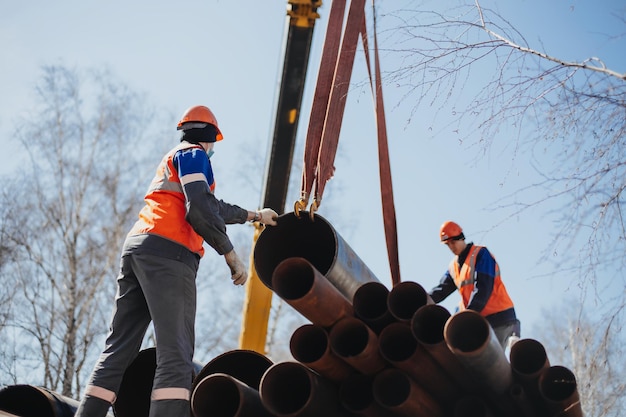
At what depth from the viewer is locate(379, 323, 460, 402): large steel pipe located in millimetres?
3053

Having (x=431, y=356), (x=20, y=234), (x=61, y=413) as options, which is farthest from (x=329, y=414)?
(x=20, y=234)

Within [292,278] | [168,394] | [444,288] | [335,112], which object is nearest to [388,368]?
[292,278]

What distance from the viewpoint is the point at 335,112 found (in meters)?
4.93

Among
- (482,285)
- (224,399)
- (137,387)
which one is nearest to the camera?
(224,399)

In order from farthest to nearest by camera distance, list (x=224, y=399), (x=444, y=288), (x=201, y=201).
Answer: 1. (x=444, y=288)
2. (x=201, y=201)
3. (x=224, y=399)

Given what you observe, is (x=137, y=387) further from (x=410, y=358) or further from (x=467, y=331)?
(x=467, y=331)

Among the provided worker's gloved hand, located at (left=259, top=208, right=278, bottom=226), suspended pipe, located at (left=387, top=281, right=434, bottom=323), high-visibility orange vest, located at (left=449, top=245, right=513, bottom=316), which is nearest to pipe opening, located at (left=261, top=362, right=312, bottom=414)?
suspended pipe, located at (left=387, top=281, right=434, bottom=323)

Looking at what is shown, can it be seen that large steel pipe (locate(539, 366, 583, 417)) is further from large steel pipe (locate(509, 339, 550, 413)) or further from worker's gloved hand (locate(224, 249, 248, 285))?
worker's gloved hand (locate(224, 249, 248, 285))

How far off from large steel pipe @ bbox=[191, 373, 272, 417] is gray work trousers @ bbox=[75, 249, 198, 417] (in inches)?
9.5

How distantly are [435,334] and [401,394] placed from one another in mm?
301

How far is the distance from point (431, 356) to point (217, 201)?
156 cm

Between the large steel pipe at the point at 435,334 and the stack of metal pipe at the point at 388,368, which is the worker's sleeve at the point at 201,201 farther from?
the large steel pipe at the point at 435,334

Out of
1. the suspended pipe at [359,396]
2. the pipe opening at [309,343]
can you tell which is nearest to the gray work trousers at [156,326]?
the pipe opening at [309,343]

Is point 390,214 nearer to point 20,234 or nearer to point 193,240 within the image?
point 193,240
